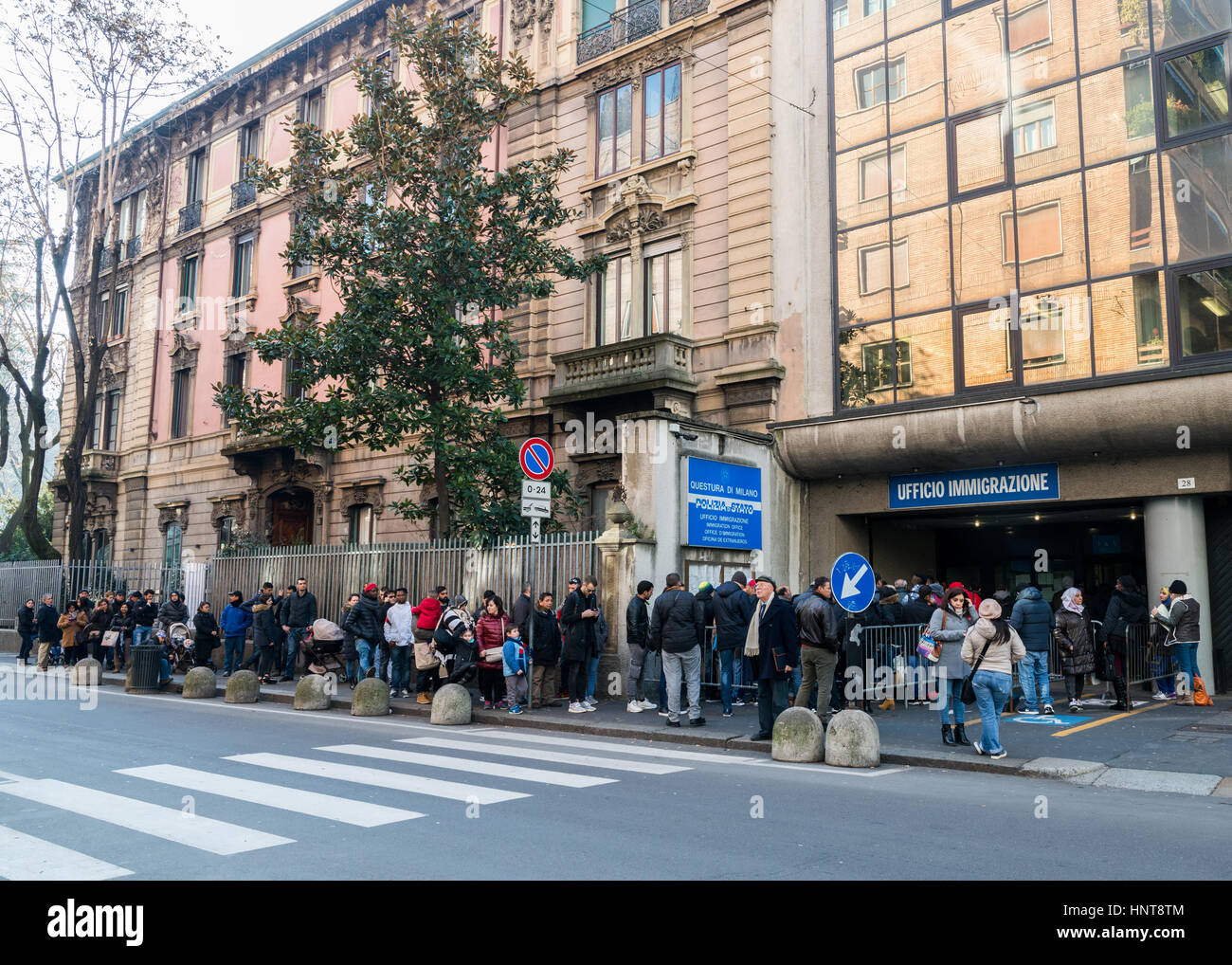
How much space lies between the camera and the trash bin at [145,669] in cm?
1838

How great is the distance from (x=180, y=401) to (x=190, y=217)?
641cm

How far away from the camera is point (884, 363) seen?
1823 cm

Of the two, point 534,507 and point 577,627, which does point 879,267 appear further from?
point 577,627

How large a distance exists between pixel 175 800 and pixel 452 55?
1559cm

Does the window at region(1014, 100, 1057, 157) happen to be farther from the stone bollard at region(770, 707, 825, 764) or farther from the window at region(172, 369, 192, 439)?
the window at region(172, 369, 192, 439)

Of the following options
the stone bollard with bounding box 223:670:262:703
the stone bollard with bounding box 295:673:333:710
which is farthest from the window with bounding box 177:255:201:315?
the stone bollard with bounding box 295:673:333:710

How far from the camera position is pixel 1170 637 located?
44.9 feet

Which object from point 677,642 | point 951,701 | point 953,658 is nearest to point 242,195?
point 677,642

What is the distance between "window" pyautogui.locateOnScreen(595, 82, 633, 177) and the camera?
2239 cm

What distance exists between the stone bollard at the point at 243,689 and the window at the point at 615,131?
13.6 m

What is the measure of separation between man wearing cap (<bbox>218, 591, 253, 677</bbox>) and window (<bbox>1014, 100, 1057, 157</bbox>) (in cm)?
1703

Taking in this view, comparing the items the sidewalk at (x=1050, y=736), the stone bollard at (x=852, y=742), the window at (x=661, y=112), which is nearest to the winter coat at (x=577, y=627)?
the sidewalk at (x=1050, y=736)
